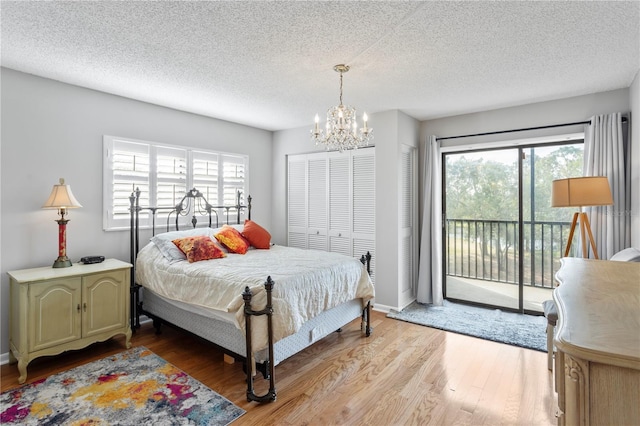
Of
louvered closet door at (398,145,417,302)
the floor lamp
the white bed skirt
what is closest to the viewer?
the white bed skirt

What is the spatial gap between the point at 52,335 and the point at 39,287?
42 centimetres

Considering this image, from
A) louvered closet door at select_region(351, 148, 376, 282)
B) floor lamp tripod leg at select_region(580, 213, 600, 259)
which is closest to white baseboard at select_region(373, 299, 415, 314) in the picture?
louvered closet door at select_region(351, 148, 376, 282)

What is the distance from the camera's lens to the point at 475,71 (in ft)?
9.61

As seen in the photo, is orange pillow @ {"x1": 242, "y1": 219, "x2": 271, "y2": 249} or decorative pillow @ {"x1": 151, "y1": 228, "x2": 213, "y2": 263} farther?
orange pillow @ {"x1": 242, "y1": 219, "x2": 271, "y2": 249}

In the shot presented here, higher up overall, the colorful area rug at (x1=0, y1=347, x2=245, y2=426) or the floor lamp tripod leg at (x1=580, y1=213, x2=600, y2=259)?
the floor lamp tripod leg at (x1=580, y1=213, x2=600, y2=259)

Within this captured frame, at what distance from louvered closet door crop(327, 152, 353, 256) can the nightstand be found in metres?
2.68

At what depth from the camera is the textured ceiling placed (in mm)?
2012

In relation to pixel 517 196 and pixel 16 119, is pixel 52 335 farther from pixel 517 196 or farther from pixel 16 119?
pixel 517 196

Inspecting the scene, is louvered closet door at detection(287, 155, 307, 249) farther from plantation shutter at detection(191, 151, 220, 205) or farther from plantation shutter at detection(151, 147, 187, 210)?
plantation shutter at detection(151, 147, 187, 210)

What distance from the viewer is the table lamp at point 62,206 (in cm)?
295

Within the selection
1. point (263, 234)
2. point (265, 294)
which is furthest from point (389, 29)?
point (263, 234)

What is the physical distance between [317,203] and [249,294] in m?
2.85

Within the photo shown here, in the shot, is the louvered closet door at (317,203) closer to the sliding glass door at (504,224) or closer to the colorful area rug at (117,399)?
the sliding glass door at (504,224)

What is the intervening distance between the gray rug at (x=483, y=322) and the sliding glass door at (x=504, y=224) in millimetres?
304
